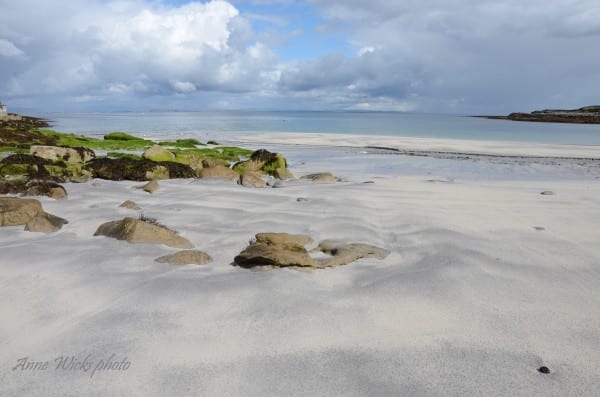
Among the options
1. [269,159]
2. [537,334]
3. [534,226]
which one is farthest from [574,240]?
[269,159]

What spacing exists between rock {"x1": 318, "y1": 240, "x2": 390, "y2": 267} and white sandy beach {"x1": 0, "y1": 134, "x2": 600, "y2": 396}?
15 cm

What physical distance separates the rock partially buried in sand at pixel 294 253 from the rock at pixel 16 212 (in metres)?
3.79

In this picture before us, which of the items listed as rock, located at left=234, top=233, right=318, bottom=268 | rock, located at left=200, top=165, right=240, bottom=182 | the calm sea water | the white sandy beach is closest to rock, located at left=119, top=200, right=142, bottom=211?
the white sandy beach

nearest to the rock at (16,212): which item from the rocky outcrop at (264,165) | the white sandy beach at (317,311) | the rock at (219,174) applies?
the white sandy beach at (317,311)

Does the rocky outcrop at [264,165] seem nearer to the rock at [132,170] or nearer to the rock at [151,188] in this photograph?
the rock at [132,170]

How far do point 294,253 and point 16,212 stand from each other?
462cm

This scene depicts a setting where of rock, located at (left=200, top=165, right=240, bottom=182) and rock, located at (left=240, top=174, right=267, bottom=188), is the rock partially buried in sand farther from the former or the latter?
rock, located at (left=200, top=165, right=240, bottom=182)

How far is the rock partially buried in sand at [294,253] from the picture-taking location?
5.22 metres

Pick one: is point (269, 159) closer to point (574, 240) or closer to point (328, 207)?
point (328, 207)

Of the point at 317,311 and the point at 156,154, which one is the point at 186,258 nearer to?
the point at 317,311

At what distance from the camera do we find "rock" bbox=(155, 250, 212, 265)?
539 centimetres

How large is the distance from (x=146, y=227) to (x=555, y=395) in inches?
200

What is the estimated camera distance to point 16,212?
685 centimetres

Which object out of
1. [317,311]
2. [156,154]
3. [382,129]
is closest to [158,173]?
[156,154]
